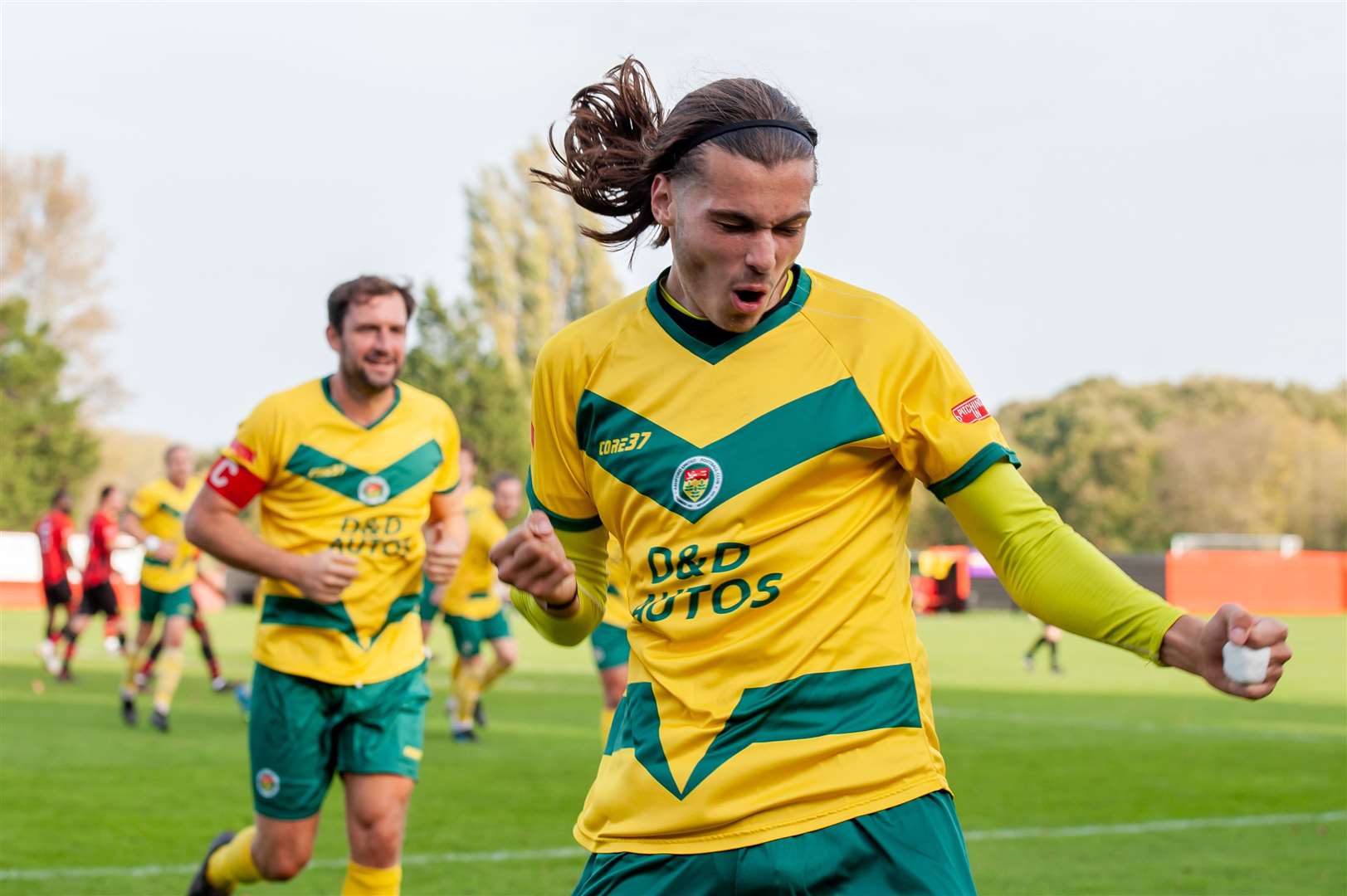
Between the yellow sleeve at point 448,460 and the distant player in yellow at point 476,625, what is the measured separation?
7.37 m

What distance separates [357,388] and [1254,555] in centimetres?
4455

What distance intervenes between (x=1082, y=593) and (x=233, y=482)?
4.39 m

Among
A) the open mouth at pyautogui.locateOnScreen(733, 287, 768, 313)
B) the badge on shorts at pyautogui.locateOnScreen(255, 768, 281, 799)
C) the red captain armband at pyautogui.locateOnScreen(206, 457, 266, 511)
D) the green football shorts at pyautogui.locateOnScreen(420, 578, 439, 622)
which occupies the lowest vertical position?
the green football shorts at pyautogui.locateOnScreen(420, 578, 439, 622)

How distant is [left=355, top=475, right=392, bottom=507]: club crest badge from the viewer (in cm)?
665

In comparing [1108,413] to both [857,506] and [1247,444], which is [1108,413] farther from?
[857,506]

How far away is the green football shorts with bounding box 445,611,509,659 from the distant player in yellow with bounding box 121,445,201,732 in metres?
2.42

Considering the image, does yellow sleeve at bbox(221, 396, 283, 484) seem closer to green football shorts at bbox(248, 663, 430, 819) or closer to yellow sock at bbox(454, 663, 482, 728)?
green football shorts at bbox(248, 663, 430, 819)

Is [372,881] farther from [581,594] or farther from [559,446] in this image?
[559,446]

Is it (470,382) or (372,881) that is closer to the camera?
(372,881)

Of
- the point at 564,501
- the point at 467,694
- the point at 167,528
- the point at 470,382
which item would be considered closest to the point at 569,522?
the point at 564,501

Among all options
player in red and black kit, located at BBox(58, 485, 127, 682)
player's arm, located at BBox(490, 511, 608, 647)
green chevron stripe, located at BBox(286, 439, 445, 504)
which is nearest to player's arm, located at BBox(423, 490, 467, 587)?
green chevron stripe, located at BBox(286, 439, 445, 504)

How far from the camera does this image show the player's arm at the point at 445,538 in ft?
22.3

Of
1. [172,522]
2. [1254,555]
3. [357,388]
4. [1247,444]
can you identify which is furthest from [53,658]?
[1247,444]

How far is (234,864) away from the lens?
21.4 feet
